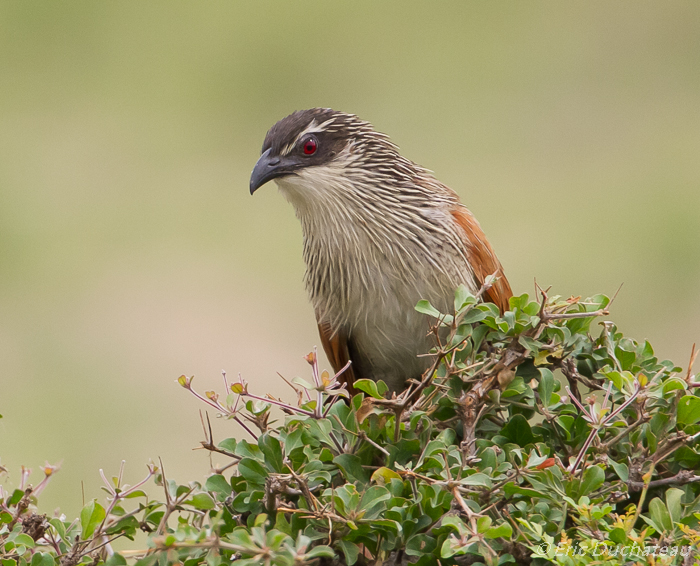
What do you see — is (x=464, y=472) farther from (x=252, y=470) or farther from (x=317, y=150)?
(x=317, y=150)

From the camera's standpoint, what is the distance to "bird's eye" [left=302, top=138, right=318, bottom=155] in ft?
5.64

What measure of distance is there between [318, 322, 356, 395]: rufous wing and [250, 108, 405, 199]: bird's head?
344 mm

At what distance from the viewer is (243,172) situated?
15.8 ft

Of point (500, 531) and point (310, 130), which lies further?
point (310, 130)

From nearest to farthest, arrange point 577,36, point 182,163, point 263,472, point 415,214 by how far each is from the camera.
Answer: point 263,472
point 415,214
point 182,163
point 577,36

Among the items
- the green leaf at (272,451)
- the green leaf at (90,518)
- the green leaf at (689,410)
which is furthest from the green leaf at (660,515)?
the green leaf at (90,518)

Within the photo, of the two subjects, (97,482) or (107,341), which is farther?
(107,341)

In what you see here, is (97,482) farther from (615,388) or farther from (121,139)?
(615,388)

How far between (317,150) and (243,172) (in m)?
3.13

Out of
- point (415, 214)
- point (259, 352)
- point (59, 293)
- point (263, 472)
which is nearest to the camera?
point (263, 472)

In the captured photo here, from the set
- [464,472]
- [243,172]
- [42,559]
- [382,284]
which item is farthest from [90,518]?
[243,172]

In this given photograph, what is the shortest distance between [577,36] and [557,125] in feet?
2.55

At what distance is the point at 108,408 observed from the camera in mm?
3590

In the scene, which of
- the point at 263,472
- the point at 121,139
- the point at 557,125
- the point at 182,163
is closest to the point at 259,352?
the point at 182,163
